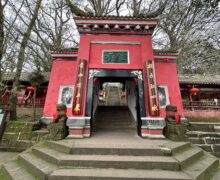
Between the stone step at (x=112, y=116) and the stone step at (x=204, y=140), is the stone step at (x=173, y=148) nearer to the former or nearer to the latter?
the stone step at (x=204, y=140)

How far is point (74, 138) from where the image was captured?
5629mm

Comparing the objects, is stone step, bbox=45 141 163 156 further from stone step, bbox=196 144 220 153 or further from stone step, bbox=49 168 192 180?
stone step, bbox=196 144 220 153

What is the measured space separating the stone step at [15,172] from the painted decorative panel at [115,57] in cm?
466

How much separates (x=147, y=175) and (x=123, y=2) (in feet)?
51.4

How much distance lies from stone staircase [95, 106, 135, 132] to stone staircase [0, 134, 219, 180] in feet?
10.7

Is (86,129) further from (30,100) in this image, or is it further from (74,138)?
(30,100)

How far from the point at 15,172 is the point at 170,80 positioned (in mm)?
6981

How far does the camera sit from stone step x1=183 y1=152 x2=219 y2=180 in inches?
138

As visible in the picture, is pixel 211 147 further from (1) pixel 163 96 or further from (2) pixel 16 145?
(2) pixel 16 145

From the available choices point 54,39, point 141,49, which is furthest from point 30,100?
point 141,49

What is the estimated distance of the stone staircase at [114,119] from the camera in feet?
26.0

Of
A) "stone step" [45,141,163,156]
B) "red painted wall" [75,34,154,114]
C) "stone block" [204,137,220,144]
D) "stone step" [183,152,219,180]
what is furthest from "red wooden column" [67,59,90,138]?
"stone block" [204,137,220,144]

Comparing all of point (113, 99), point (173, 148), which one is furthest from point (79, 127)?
point (113, 99)

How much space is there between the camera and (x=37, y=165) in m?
3.91
